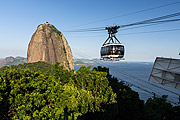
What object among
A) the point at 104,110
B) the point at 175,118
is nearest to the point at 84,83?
the point at 104,110

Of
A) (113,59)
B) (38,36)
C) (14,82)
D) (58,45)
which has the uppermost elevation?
(38,36)

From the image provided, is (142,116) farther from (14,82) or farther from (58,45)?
(58,45)

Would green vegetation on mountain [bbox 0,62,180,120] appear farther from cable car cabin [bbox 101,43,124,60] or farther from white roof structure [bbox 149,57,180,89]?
white roof structure [bbox 149,57,180,89]

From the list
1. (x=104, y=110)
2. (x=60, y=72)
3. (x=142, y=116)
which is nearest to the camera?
(x=104, y=110)

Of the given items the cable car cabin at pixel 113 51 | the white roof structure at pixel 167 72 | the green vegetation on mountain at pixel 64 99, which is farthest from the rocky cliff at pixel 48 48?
the white roof structure at pixel 167 72

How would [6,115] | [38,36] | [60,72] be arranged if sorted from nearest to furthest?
1. [6,115]
2. [60,72]
3. [38,36]

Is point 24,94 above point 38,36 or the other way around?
the other way around

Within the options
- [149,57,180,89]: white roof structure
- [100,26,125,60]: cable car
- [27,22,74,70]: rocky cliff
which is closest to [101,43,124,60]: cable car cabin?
[100,26,125,60]: cable car

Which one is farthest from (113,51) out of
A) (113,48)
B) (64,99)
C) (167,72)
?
(64,99)
